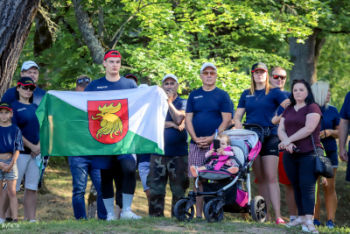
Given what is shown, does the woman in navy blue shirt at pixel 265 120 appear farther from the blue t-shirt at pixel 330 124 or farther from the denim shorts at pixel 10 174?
the denim shorts at pixel 10 174

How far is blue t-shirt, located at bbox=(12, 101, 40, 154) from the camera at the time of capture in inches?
258

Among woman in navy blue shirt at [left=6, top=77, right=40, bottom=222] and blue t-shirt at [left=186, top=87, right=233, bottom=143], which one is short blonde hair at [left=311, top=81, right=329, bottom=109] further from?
woman in navy blue shirt at [left=6, top=77, right=40, bottom=222]

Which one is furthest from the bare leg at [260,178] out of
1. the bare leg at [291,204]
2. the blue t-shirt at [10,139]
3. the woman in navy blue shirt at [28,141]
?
the blue t-shirt at [10,139]

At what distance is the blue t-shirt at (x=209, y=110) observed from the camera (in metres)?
6.61

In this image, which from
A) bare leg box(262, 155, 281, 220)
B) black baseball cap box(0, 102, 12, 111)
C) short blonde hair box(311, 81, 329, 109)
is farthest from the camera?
short blonde hair box(311, 81, 329, 109)

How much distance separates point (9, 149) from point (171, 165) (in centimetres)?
250

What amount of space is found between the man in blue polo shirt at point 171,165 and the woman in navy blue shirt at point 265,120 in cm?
95

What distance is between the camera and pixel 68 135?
6324 mm

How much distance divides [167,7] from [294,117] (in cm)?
620

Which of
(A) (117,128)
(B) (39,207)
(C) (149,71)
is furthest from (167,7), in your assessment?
(B) (39,207)

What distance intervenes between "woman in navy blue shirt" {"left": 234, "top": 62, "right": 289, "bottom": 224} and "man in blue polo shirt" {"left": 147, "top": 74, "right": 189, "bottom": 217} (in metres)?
0.95

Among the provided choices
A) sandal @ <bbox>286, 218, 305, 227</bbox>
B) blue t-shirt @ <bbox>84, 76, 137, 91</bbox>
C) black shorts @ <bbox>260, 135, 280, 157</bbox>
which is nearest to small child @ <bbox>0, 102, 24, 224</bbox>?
blue t-shirt @ <bbox>84, 76, 137, 91</bbox>

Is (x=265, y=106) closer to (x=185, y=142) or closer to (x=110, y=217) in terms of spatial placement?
(x=185, y=142)

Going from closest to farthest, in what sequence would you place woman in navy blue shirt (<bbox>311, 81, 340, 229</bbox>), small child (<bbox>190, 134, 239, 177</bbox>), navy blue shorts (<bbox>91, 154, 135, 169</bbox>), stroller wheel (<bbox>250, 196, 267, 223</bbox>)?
small child (<bbox>190, 134, 239, 177</bbox>)
stroller wheel (<bbox>250, 196, 267, 223</bbox>)
navy blue shorts (<bbox>91, 154, 135, 169</bbox>)
woman in navy blue shirt (<bbox>311, 81, 340, 229</bbox>)
